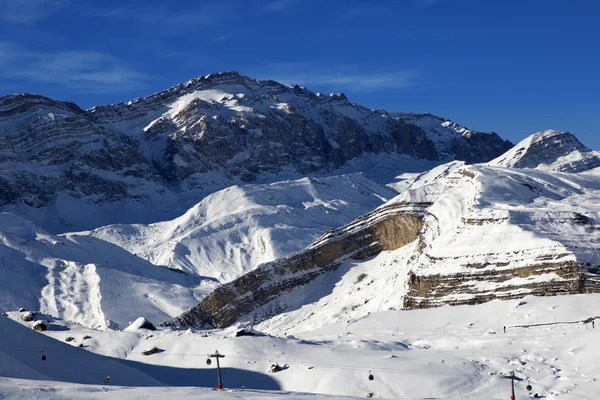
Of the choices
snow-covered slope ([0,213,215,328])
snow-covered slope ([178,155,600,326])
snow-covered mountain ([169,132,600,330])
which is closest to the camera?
snow-covered slope ([178,155,600,326])

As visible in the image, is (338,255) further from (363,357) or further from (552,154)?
(552,154)

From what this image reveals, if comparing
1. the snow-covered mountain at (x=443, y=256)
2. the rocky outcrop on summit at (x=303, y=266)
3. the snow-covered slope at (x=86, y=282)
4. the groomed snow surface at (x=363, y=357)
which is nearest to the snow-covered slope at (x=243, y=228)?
the snow-covered slope at (x=86, y=282)

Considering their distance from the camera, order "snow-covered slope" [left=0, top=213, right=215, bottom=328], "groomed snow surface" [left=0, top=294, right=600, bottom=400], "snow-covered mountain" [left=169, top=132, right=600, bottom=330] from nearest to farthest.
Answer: "groomed snow surface" [left=0, top=294, right=600, bottom=400]
"snow-covered mountain" [left=169, top=132, right=600, bottom=330]
"snow-covered slope" [left=0, top=213, right=215, bottom=328]

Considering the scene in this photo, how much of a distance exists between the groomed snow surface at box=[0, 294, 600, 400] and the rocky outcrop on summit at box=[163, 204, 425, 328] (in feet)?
82.0

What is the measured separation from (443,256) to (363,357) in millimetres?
25089

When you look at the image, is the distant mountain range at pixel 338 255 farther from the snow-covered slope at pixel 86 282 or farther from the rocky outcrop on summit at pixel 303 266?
the snow-covered slope at pixel 86 282

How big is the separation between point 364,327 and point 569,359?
68.0 feet

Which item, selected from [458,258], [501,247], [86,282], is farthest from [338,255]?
[86,282]

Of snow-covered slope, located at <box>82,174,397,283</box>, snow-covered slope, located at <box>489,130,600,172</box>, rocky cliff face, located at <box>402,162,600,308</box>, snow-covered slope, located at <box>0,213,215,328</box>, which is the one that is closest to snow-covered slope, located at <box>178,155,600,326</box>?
rocky cliff face, located at <box>402,162,600,308</box>

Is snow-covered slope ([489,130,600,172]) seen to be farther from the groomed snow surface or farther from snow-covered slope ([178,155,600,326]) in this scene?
the groomed snow surface

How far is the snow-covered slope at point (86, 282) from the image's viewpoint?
11844cm

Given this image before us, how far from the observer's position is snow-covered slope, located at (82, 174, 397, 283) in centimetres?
15150

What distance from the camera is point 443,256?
288 feet

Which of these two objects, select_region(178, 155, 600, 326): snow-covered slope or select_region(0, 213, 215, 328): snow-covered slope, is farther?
select_region(0, 213, 215, 328): snow-covered slope
